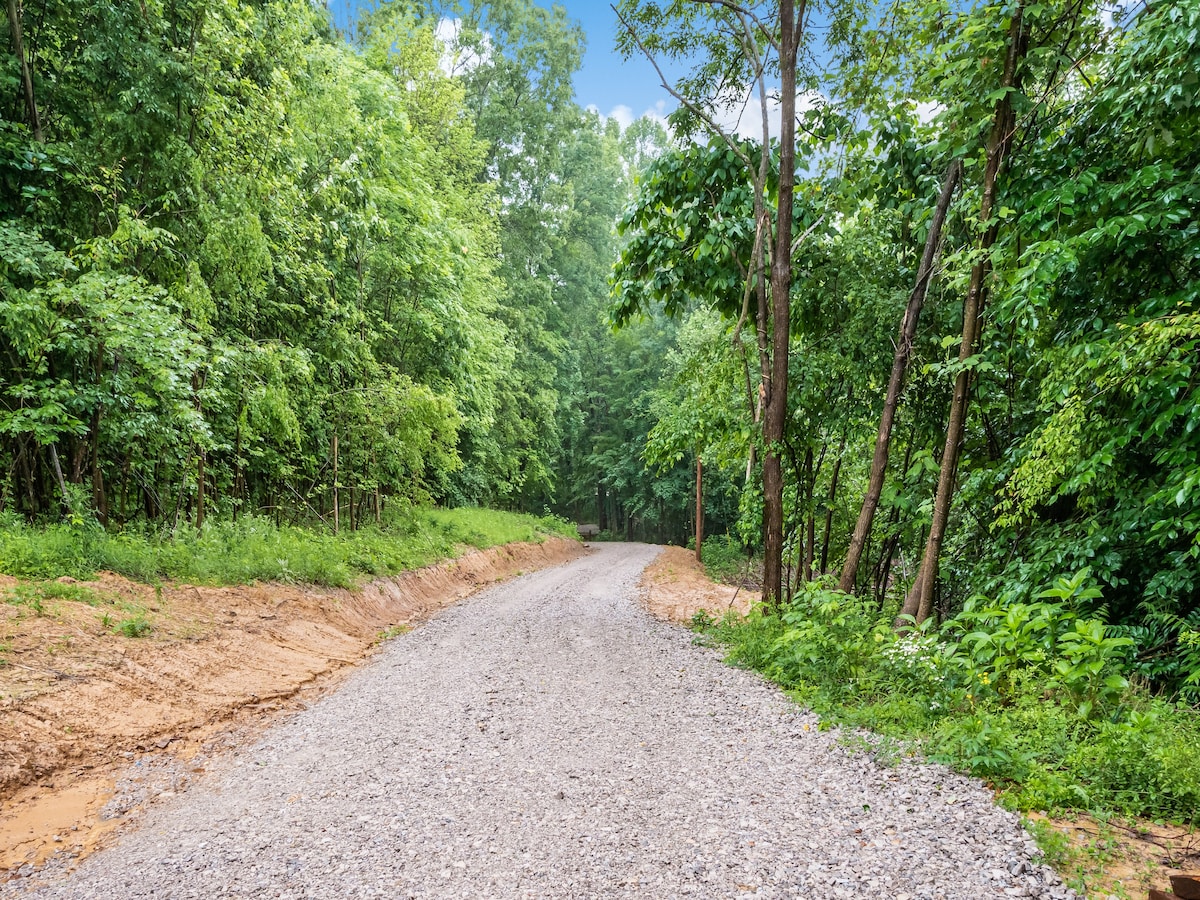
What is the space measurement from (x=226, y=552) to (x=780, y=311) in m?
8.40

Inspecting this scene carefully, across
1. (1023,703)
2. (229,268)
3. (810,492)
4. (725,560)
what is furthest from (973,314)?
(725,560)

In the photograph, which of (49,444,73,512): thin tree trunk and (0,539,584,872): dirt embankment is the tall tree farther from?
(49,444,73,512): thin tree trunk

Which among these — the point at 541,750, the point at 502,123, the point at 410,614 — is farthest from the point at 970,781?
the point at 502,123

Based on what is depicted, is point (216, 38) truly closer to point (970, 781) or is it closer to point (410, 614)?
point (410, 614)

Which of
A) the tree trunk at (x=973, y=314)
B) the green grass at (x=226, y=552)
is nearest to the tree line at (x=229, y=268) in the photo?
the green grass at (x=226, y=552)

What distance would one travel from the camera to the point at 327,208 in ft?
37.7

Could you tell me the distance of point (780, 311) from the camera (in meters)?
8.02

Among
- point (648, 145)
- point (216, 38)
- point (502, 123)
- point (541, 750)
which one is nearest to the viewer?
point (541, 750)

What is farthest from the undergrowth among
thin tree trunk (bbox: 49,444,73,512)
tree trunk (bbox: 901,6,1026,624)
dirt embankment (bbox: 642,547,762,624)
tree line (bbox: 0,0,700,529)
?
thin tree trunk (bbox: 49,444,73,512)

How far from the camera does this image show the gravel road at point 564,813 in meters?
2.84

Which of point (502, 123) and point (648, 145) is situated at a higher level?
point (648, 145)

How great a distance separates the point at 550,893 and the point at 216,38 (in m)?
10.2

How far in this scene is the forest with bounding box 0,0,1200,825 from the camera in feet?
15.5

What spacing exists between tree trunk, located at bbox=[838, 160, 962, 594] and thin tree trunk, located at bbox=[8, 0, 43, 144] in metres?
10.5
